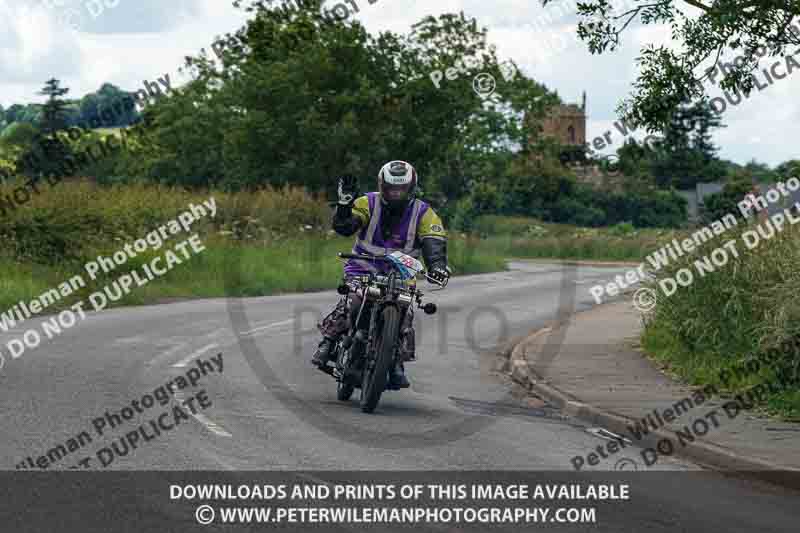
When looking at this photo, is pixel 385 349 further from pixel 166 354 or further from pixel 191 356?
pixel 166 354

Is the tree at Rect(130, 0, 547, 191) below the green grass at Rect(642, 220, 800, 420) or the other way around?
Answer: the other way around

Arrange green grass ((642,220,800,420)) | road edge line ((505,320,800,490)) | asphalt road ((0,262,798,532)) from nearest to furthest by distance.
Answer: asphalt road ((0,262,798,532)), road edge line ((505,320,800,490)), green grass ((642,220,800,420))

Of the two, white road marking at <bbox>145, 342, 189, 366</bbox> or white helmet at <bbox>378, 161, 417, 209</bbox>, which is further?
white road marking at <bbox>145, 342, 189, 366</bbox>

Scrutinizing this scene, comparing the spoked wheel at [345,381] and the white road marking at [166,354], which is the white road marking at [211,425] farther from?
the white road marking at [166,354]

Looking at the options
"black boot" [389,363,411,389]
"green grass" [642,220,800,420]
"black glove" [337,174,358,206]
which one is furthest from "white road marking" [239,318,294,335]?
"black glove" [337,174,358,206]

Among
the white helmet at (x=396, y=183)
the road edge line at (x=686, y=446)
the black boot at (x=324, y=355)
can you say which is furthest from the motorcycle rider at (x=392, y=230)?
the road edge line at (x=686, y=446)

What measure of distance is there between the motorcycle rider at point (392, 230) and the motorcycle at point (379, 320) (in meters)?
0.12

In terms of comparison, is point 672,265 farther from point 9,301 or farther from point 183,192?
point 183,192

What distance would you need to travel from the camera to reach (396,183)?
12109 millimetres

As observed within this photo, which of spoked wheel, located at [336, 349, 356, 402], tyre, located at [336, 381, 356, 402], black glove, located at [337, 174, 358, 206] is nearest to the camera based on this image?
black glove, located at [337, 174, 358, 206]

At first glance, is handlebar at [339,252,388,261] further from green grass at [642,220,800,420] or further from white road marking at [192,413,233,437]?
green grass at [642,220,800,420]

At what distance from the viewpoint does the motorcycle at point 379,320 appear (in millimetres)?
11703

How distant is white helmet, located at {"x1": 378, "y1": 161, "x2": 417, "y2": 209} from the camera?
12.1 metres

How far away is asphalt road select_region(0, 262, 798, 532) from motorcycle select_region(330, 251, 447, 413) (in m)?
0.36
